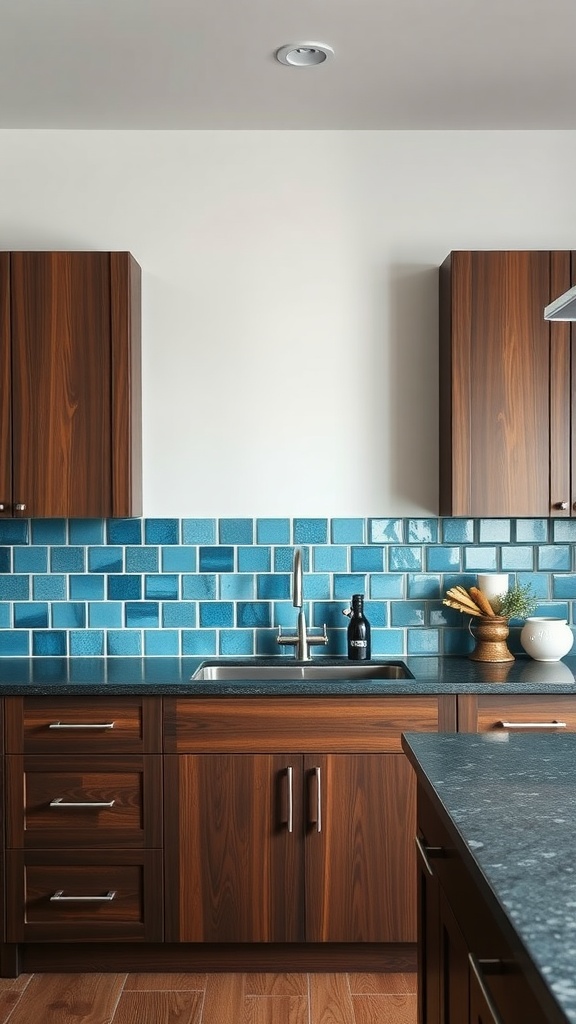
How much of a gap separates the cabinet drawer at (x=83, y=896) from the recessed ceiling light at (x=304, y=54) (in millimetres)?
2442

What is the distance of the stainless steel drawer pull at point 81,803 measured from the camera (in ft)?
9.43

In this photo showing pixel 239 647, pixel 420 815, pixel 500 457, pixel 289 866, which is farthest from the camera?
pixel 239 647

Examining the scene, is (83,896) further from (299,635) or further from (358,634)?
(358,634)

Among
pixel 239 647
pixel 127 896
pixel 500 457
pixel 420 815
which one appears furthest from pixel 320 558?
pixel 420 815

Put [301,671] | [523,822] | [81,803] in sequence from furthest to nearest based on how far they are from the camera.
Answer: [301,671] → [81,803] → [523,822]

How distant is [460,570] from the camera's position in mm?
3443

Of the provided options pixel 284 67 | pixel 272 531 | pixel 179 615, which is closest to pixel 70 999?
pixel 179 615

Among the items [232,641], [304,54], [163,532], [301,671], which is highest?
[304,54]

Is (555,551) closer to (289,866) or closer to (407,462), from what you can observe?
(407,462)

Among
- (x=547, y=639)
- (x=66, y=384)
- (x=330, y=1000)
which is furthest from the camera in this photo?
(x=547, y=639)

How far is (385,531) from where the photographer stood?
11.2 ft

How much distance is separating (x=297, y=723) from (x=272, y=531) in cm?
79

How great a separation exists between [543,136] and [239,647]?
2170 mm

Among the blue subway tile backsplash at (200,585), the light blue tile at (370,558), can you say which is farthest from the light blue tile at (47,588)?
the light blue tile at (370,558)
